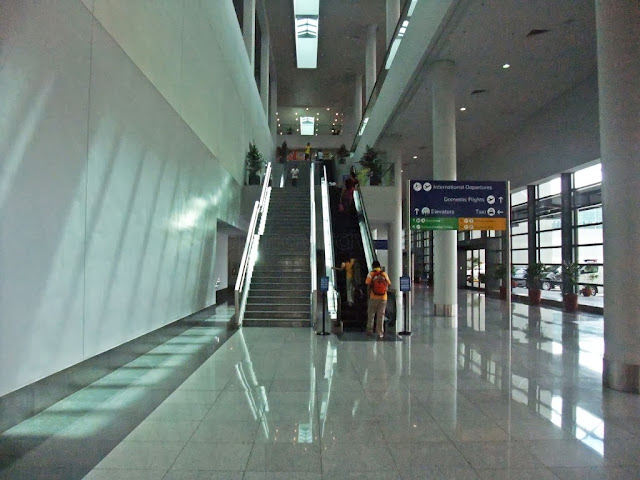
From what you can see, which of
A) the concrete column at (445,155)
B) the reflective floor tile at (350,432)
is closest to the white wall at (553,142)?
the concrete column at (445,155)

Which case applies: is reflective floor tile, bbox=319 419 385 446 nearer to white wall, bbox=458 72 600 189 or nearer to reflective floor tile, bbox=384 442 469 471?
reflective floor tile, bbox=384 442 469 471

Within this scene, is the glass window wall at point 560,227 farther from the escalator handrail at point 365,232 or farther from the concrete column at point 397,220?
the escalator handrail at point 365,232

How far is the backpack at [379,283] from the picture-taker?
9.12m

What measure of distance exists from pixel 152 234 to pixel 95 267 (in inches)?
80.3

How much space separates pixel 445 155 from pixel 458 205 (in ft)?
8.02

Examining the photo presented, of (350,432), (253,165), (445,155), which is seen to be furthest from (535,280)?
(350,432)

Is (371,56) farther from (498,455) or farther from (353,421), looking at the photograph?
(498,455)

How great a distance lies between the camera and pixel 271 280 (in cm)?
1226

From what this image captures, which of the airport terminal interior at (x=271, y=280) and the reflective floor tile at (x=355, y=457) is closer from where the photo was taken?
the reflective floor tile at (x=355, y=457)

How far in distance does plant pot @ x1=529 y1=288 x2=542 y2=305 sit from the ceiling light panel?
1579 centimetres

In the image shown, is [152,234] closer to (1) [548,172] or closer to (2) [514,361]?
(2) [514,361]

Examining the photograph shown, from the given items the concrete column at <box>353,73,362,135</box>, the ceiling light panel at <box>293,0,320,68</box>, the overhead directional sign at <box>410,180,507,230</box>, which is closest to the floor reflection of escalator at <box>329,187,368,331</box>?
the overhead directional sign at <box>410,180,507,230</box>

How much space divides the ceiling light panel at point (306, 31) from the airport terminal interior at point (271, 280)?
7652mm

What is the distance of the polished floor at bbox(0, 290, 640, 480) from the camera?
10.8 feet
